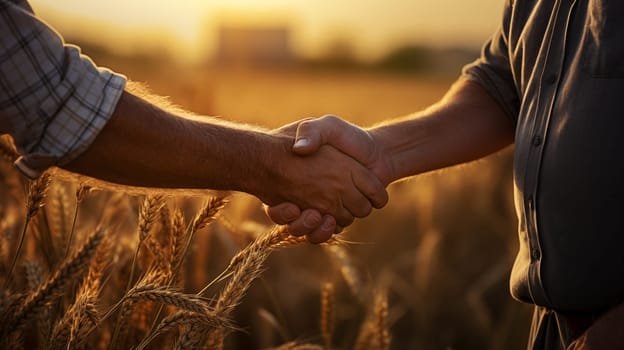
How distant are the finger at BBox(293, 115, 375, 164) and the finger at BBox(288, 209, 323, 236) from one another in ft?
0.73

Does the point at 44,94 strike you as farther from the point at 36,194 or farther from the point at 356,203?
the point at 356,203

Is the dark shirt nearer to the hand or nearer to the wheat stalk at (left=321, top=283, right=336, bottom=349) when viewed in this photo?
the wheat stalk at (left=321, top=283, right=336, bottom=349)

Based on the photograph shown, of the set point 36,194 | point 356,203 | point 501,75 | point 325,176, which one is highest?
point 501,75

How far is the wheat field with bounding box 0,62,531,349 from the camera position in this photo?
1938 millimetres

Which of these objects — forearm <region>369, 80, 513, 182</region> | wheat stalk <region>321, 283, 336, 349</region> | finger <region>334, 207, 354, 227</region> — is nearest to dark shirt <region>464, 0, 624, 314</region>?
forearm <region>369, 80, 513, 182</region>

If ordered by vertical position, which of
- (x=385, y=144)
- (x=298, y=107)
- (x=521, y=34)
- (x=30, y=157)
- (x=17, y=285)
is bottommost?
(x=298, y=107)

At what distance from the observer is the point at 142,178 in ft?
6.97

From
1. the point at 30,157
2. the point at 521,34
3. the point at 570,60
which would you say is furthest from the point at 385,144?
the point at 30,157

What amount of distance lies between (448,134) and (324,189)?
486 mm

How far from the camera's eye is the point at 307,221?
8.42 ft

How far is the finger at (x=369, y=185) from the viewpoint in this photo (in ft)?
8.89

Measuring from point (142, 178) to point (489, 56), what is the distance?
1.24 m

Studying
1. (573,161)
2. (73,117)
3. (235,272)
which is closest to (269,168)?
(235,272)

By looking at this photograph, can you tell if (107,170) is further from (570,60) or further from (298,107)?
(298,107)
